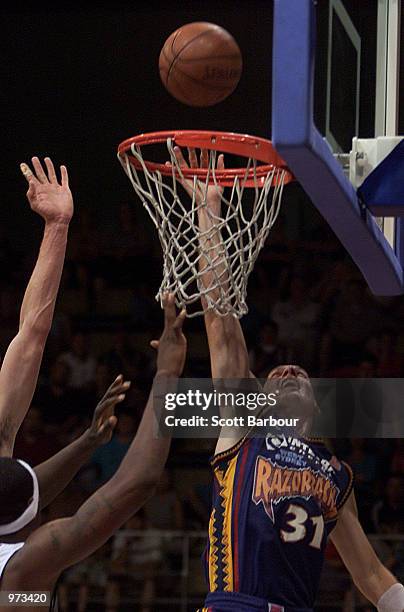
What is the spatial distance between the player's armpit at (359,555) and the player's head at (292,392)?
1.04 feet

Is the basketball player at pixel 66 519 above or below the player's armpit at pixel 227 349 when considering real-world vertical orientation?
above

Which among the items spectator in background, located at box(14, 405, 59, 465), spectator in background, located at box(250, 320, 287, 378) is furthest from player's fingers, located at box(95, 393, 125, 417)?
spectator in background, located at box(250, 320, 287, 378)

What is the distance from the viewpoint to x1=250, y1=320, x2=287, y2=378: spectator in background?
715 cm

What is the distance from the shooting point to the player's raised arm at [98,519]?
93.1 inches

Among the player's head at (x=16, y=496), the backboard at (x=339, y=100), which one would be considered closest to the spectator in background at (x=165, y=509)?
the backboard at (x=339, y=100)

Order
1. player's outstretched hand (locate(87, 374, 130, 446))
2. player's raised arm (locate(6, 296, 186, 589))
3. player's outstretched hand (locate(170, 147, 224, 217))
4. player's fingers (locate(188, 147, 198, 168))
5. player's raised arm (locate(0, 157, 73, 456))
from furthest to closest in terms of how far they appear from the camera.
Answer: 1. player's outstretched hand (locate(170, 147, 224, 217))
2. player's fingers (locate(188, 147, 198, 168))
3. player's raised arm (locate(0, 157, 73, 456))
4. player's outstretched hand (locate(87, 374, 130, 446))
5. player's raised arm (locate(6, 296, 186, 589))

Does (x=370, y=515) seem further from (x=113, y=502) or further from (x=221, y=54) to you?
(x=113, y=502)

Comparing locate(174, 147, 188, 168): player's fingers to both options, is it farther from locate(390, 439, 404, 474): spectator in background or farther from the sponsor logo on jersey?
locate(390, 439, 404, 474): spectator in background

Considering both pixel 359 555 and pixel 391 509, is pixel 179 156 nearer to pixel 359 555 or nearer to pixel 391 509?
pixel 359 555

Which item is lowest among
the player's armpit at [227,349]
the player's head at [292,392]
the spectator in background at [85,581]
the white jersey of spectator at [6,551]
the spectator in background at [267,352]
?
the spectator in background at [85,581]

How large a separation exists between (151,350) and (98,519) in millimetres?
5247

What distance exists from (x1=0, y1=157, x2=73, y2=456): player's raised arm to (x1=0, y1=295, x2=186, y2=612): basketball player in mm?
835

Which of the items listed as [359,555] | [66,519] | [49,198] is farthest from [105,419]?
[359,555]

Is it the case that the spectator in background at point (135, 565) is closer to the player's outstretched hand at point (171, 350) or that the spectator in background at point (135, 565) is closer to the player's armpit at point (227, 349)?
the player's armpit at point (227, 349)
